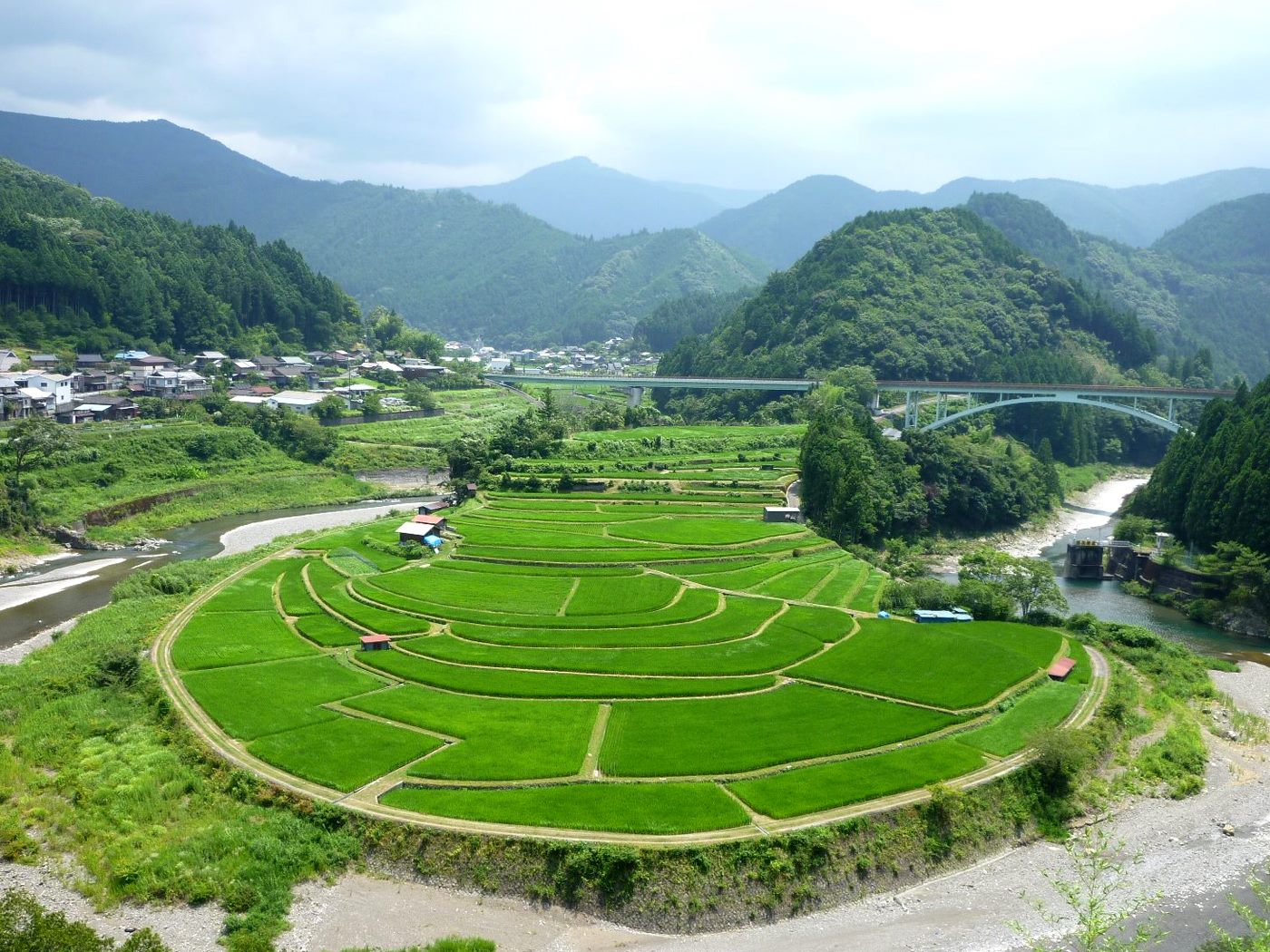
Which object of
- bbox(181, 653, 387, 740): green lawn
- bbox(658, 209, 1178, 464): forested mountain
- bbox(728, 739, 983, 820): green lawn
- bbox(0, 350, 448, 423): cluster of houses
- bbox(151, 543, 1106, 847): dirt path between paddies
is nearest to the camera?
bbox(151, 543, 1106, 847): dirt path between paddies

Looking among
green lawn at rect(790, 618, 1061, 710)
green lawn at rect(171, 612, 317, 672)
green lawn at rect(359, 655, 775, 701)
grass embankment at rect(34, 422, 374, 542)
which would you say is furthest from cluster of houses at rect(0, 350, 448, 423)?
green lawn at rect(790, 618, 1061, 710)

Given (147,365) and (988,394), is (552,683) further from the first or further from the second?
(147,365)

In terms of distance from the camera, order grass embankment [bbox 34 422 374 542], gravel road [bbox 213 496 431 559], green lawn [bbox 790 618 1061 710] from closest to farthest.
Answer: green lawn [bbox 790 618 1061 710] → gravel road [bbox 213 496 431 559] → grass embankment [bbox 34 422 374 542]

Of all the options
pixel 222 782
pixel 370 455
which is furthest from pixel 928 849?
pixel 370 455

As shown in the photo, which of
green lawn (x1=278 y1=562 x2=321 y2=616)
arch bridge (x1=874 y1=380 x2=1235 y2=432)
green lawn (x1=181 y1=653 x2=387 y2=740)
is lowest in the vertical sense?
green lawn (x1=181 y1=653 x2=387 y2=740)

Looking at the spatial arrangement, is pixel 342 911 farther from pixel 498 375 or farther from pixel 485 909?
pixel 498 375

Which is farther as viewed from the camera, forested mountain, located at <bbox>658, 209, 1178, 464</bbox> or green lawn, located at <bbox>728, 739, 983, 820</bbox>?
forested mountain, located at <bbox>658, 209, 1178, 464</bbox>

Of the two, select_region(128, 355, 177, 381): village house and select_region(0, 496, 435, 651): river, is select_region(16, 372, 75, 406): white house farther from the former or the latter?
select_region(0, 496, 435, 651): river
